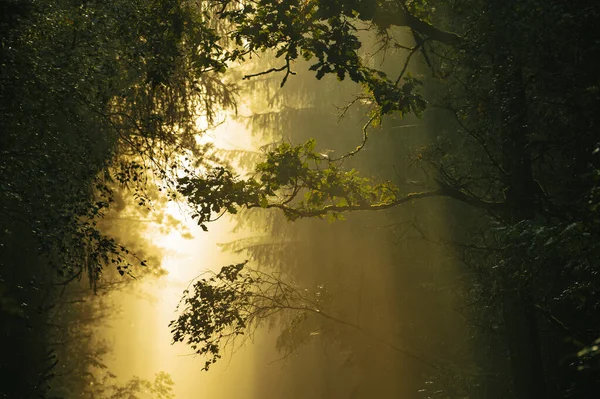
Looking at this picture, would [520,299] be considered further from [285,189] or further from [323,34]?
[323,34]

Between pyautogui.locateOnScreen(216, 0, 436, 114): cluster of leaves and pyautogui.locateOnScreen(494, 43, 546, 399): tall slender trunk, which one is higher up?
pyautogui.locateOnScreen(216, 0, 436, 114): cluster of leaves

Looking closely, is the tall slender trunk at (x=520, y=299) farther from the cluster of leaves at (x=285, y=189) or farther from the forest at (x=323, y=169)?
the cluster of leaves at (x=285, y=189)

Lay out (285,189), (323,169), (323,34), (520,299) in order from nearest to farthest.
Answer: (323,34) < (520,299) < (285,189) < (323,169)

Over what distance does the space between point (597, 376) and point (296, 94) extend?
18.8m

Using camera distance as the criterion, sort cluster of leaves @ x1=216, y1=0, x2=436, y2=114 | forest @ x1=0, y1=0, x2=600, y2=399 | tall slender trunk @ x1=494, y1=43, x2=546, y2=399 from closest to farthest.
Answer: forest @ x1=0, y1=0, x2=600, y2=399, cluster of leaves @ x1=216, y1=0, x2=436, y2=114, tall slender trunk @ x1=494, y1=43, x2=546, y2=399

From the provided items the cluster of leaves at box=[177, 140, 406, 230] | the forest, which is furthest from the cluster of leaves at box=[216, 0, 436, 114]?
the cluster of leaves at box=[177, 140, 406, 230]

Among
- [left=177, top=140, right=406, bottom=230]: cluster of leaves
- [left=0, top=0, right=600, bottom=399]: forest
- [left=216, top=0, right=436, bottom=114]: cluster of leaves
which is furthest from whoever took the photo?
[left=177, top=140, right=406, bottom=230]: cluster of leaves

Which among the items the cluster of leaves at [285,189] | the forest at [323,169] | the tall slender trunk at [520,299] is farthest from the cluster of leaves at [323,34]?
the cluster of leaves at [285,189]

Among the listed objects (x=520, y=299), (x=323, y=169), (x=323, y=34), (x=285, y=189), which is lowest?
(x=520, y=299)

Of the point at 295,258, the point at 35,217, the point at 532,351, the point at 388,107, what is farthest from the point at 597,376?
the point at 295,258

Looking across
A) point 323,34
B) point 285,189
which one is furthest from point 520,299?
point 323,34

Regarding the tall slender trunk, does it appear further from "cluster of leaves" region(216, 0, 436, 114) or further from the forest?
"cluster of leaves" region(216, 0, 436, 114)

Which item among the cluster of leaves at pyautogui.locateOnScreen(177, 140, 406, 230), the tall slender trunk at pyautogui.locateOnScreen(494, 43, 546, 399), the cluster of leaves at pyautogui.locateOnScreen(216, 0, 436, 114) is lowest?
the tall slender trunk at pyautogui.locateOnScreen(494, 43, 546, 399)

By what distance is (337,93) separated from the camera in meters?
24.6
